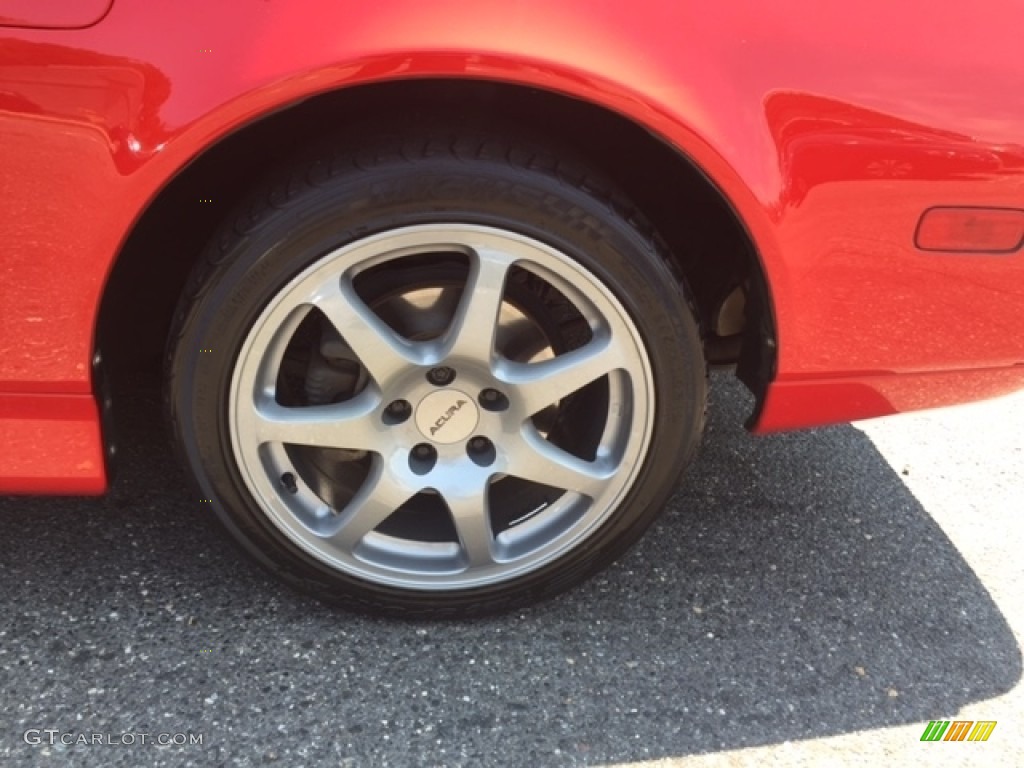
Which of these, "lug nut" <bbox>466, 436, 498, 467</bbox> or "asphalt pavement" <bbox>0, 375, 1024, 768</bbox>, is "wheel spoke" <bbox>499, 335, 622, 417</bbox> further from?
"asphalt pavement" <bbox>0, 375, 1024, 768</bbox>

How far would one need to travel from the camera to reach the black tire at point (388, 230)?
157 centimetres

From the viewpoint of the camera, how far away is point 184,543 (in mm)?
2051

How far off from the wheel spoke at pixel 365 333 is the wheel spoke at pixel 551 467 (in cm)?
25

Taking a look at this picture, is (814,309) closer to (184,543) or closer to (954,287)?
(954,287)

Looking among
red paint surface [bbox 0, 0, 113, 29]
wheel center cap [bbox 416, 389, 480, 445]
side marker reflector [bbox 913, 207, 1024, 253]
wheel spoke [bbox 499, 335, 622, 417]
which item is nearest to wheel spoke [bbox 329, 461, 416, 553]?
wheel center cap [bbox 416, 389, 480, 445]

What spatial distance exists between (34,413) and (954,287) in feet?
4.92

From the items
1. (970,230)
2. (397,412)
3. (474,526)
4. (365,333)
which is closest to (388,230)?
(365,333)

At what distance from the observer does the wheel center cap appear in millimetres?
1745

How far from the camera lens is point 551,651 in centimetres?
186

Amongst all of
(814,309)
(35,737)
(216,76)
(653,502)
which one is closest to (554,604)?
(653,502)

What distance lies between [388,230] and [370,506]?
502 millimetres

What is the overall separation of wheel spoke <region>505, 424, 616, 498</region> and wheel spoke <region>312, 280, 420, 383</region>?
0.82 feet

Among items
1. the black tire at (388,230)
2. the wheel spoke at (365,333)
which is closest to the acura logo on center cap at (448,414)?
the wheel spoke at (365,333)

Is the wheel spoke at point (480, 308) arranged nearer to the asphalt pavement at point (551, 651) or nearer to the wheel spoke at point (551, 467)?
the wheel spoke at point (551, 467)
